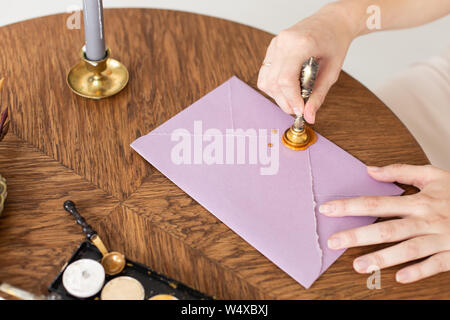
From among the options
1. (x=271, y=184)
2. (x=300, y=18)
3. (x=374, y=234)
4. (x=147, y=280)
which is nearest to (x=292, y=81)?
(x=271, y=184)

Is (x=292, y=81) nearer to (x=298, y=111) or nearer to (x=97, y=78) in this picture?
(x=298, y=111)

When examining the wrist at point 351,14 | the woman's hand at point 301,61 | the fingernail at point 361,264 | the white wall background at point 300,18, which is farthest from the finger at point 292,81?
the white wall background at point 300,18

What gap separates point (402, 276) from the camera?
0.68 metres

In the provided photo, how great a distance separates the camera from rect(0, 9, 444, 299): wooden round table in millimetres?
671

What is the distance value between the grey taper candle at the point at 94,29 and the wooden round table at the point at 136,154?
8cm

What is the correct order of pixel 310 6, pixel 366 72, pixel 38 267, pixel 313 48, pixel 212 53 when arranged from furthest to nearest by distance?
pixel 310 6, pixel 366 72, pixel 212 53, pixel 313 48, pixel 38 267

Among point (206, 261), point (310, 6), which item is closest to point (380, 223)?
point (206, 261)

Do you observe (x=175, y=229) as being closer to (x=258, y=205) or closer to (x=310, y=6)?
(x=258, y=205)

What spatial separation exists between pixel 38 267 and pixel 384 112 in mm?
652

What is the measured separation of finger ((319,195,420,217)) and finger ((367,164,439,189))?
5 centimetres

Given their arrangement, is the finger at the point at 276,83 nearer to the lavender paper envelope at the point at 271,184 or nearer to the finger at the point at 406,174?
the lavender paper envelope at the point at 271,184

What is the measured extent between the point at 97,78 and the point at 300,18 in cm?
145

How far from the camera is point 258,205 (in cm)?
74

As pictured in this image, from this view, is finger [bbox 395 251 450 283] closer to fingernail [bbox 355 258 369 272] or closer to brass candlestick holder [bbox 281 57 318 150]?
fingernail [bbox 355 258 369 272]
